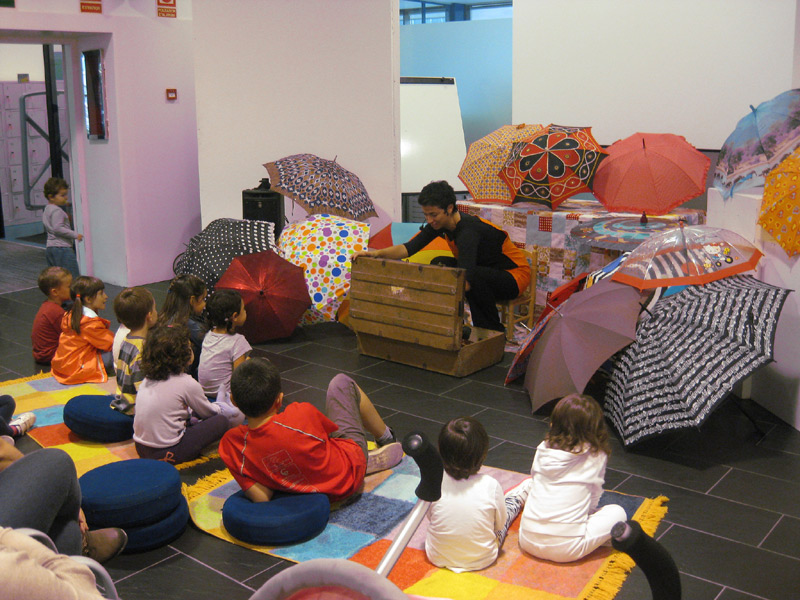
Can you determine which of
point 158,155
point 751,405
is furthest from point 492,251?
point 158,155

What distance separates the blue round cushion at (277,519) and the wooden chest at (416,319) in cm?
214

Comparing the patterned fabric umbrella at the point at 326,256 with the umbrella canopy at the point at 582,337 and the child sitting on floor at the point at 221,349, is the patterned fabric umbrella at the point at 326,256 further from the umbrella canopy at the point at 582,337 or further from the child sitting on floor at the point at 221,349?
the umbrella canopy at the point at 582,337

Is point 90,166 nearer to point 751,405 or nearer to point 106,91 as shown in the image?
point 106,91

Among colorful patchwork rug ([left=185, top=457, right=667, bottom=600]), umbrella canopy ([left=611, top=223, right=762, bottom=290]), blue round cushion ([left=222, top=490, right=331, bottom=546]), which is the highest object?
umbrella canopy ([left=611, top=223, right=762, bottom=290])

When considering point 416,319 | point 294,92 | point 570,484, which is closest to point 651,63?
point 294,92

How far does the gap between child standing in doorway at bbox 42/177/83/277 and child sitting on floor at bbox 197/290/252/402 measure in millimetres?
3163

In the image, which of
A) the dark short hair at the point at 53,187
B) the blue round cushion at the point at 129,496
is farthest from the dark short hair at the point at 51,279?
the blue round cushion at the point at 129,496

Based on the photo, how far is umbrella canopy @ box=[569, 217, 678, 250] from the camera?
5.37 meters

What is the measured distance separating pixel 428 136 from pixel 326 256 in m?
3.90

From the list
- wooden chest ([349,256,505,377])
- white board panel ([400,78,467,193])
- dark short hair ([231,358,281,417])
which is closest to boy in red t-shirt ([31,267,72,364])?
wooden chest ([349,256,505,377])

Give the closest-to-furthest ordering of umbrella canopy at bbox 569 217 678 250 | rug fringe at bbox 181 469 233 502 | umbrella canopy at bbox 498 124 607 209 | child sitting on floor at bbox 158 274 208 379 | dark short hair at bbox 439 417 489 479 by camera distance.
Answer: dark short hair at bbox 439 417 489 479 → rug fringe at bbox 181 469 233 502 → child sitting on floor at bbox 158 274 208 379 → umbrella canopy at bbox 569 217 678 250 → umbrella canopy at bbox 498 124 607 209

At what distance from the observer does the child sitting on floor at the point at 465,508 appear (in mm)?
2953

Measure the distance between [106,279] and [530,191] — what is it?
4.74m

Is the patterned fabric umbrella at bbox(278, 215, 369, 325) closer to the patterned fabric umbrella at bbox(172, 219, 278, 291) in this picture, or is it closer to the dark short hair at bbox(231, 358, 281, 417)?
the patterned fabric umbrella at bbox(172, 219, 278, 291)
